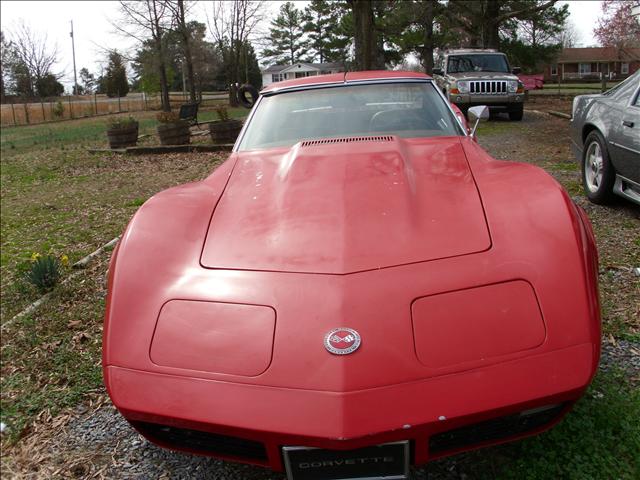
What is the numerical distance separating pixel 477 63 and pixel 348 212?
1306 cm

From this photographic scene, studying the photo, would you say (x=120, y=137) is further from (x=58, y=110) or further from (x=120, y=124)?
(x=58, y=110)

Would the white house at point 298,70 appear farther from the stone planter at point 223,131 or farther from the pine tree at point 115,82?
the stone planter at point 223,131

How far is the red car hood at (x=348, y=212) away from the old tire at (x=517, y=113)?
37.5 feet

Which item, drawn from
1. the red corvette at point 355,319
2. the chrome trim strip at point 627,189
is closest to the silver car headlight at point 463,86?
the chrome trim strip at point 627,189

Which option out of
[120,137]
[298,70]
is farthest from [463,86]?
[298,70]

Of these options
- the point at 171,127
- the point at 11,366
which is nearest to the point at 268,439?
the point at 11,366

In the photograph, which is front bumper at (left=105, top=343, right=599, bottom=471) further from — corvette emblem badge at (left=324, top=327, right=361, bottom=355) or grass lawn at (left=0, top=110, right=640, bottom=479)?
grass lawn at (left=0, top=110, right=640, bottom=479)

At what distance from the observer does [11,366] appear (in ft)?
9.89

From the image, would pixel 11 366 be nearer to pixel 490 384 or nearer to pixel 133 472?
pixel 133 472

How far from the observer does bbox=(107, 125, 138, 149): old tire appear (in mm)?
12414

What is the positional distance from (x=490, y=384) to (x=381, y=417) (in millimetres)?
331

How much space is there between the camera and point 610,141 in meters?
4.59

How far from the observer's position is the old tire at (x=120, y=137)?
12.4 metres

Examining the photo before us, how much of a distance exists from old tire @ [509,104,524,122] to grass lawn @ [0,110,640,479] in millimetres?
5128
